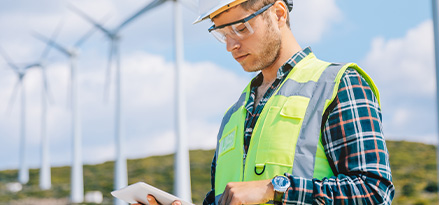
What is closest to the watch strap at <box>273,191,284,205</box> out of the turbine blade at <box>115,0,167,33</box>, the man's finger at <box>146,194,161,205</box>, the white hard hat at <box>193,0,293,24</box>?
the man's finger at <box>146,194,161,205</box>

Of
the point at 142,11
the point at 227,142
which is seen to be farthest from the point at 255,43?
the point at 142,11

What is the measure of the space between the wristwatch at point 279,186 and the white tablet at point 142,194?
1.79 ft

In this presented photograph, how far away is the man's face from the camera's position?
3.47 meters

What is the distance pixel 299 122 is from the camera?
125 inches

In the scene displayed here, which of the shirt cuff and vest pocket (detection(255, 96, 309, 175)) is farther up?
vest pocket (detection(255, 96, 309, 175))

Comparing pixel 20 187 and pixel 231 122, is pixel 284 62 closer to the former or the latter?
pixel 231 122

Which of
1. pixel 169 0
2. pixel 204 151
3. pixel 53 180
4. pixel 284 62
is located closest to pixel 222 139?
pixel 284 62

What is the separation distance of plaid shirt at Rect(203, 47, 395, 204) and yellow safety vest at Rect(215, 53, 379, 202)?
0.05m

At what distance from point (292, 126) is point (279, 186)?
372 mm

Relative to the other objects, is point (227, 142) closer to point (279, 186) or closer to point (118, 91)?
point (279, 186)

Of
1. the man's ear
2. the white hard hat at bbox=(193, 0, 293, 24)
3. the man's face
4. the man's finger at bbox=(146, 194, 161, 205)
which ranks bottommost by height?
the man's finger at bbox=(146, 194, 161, 205)

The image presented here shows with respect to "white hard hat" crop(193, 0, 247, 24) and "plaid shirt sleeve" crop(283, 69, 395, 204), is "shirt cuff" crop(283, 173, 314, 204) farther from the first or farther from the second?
"white hard hat" crop(193, 0, 247, 24)

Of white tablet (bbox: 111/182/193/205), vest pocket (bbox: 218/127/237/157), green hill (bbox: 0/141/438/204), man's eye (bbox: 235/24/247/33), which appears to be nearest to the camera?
white tablet (bbox: 111/182/193/205)

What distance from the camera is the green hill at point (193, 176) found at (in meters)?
61.3
